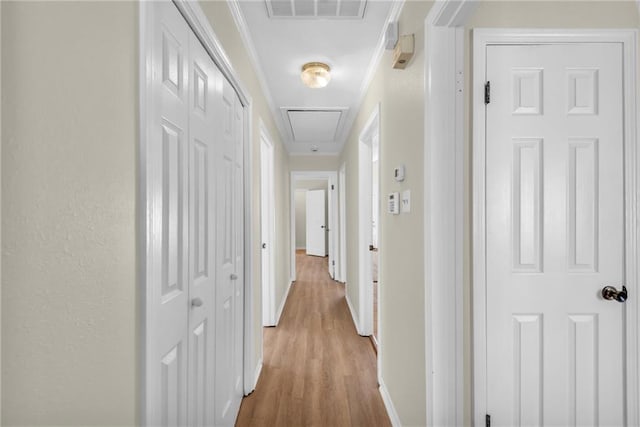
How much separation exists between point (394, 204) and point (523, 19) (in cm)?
104

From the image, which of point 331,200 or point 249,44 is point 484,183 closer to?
point 249,44

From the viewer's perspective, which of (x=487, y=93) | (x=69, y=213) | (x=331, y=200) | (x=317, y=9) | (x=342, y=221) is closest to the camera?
(x=69, y=213)

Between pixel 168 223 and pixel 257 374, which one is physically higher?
pixel 168 223

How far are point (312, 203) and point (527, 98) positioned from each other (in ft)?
22.6

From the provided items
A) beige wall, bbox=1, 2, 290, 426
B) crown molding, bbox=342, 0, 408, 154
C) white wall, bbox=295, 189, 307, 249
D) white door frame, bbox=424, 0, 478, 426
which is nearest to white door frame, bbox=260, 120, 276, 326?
crown molding, bbox=342, 0, 408, 154

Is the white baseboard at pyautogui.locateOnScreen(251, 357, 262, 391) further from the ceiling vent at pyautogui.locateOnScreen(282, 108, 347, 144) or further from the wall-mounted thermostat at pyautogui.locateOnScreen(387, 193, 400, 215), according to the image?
the ceiling vent at pyautogui.locateOnScreen(282, 108, 347, 144)

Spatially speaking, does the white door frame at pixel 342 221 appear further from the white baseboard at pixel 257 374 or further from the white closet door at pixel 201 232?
the white closet door at pixel 201 232

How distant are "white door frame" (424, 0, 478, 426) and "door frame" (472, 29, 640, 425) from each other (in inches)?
3.6

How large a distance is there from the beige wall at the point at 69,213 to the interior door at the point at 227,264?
75 centimetres

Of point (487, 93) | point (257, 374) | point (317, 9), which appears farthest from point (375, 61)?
point (257, 374)

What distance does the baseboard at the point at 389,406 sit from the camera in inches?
68.8

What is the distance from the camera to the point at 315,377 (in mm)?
2293

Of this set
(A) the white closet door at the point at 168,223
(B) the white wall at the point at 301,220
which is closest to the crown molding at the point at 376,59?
(A) the white closet door at the point at 168,223

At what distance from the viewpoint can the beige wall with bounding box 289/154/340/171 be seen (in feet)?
17.2
